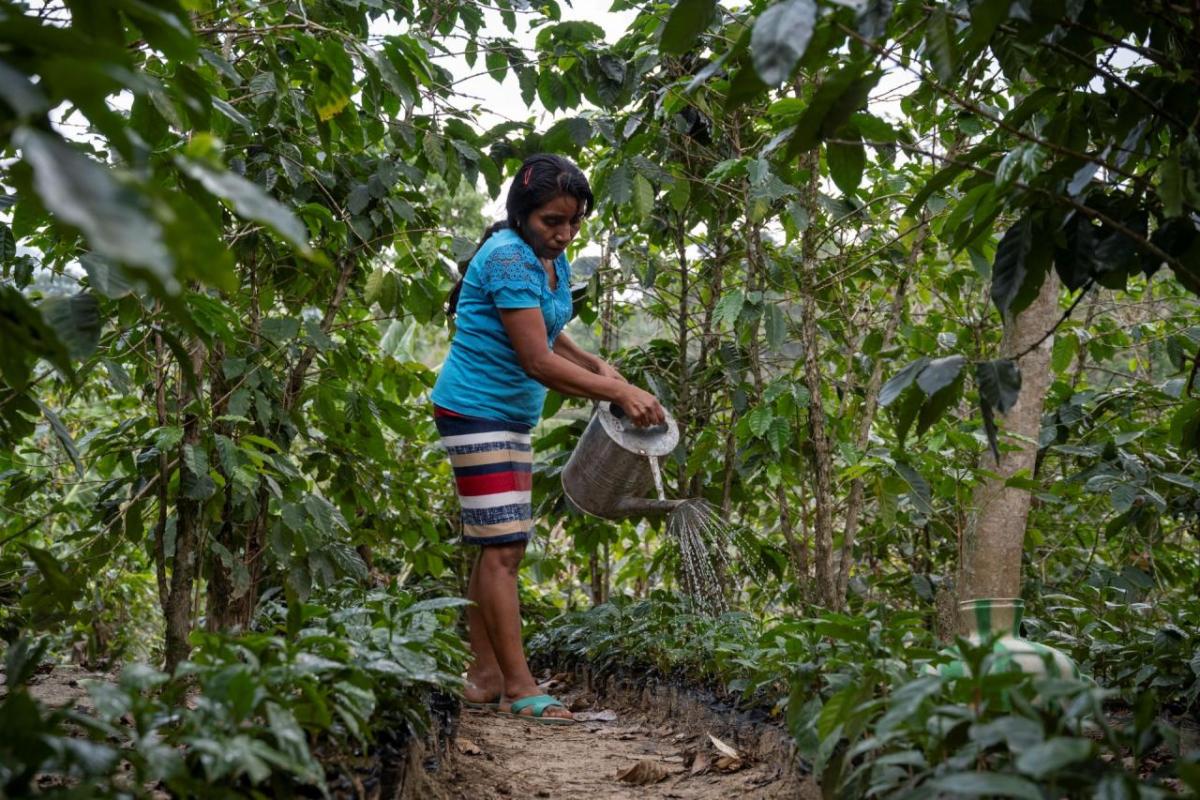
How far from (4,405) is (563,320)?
5.74ft

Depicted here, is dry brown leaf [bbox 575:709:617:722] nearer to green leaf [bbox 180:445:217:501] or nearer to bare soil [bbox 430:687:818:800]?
bare soil [bbox 430:687:818:800]

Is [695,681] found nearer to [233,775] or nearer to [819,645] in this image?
[819,645]

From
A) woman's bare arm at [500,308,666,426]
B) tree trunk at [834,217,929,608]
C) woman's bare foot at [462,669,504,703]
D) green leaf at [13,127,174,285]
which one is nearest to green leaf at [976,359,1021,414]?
green leaf at [13,127,174,285]

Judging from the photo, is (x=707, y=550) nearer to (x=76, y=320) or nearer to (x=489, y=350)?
(x=489, y=350)

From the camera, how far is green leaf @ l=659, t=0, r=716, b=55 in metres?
1.39

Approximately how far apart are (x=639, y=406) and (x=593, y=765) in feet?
3.17

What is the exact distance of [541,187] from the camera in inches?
118

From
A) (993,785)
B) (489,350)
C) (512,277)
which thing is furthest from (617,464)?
(993,785)

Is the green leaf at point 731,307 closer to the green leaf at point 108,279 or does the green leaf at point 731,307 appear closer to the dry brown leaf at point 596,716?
the dry brown leaf at point 596,716

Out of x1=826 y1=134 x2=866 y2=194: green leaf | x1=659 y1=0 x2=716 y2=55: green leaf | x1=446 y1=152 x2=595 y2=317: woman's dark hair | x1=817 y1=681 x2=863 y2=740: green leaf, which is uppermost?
x1=446 y1=152 x2=595 y2=317: woman's dark hair

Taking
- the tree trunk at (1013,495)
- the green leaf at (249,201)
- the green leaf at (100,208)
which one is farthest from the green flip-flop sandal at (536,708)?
the green leaf at (100,208)

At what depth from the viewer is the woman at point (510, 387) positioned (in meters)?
2.96

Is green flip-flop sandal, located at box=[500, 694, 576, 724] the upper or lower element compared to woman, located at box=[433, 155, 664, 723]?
lower

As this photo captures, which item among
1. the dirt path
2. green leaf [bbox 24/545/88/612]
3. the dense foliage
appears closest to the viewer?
the dense foliage
